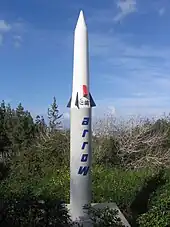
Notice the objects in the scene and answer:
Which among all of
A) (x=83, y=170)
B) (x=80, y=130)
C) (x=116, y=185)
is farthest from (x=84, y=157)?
(x=116, y=185)

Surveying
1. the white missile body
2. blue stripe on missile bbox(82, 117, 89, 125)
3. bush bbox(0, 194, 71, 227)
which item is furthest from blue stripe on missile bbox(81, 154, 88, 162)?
bush bbox(0, 194, 71, 227)

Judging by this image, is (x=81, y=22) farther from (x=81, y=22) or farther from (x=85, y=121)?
(x=85, y=121)

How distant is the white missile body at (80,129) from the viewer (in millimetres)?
8977

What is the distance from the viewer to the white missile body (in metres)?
8.98

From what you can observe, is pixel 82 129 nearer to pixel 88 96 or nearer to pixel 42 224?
pixel 88 96

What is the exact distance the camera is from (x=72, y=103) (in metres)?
9.13

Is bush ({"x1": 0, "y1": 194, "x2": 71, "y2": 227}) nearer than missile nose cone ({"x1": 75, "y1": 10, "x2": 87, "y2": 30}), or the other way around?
bush ({"x1": 0, "y1": 194, "x2": 71, "y2": 227})

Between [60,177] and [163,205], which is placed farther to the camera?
Result: [60,177]

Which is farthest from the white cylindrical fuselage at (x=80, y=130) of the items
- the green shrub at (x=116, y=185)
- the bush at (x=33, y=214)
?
the bush at (x=33, y=214)

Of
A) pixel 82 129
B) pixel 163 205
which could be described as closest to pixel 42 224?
pixel 163 205

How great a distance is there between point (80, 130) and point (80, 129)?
0.02 metres

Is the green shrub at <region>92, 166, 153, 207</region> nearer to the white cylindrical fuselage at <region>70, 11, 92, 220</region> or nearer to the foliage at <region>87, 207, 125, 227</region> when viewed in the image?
the white cylindrical fuselage at <region>70, 11, 92, 220</region>

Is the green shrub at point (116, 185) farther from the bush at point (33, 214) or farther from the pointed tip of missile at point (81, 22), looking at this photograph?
the bush at point (33, 214)

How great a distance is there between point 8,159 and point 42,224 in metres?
12.1
